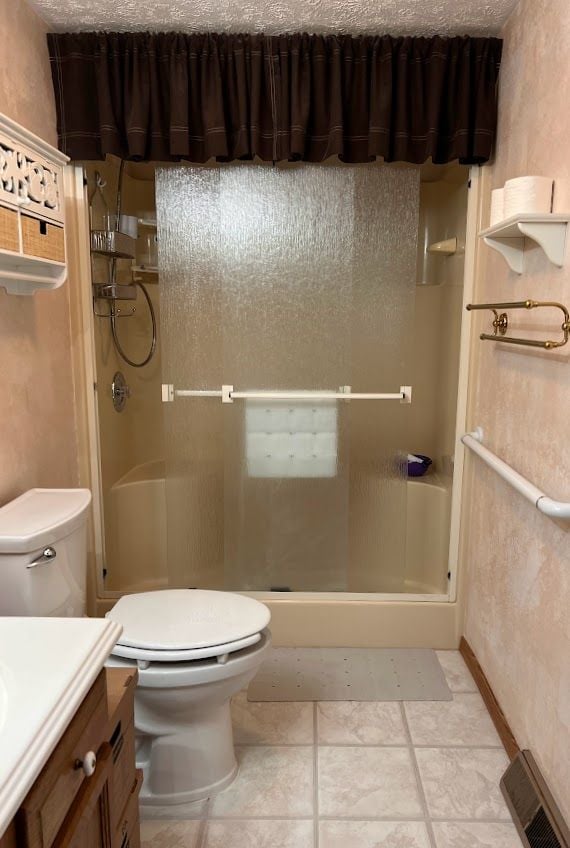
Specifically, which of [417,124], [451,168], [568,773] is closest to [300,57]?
[417,124]

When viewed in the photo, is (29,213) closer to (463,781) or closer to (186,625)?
(186,625)

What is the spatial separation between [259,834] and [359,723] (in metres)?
0.55

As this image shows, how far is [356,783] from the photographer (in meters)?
1.87

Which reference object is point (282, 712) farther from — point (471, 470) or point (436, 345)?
point (436, 345)

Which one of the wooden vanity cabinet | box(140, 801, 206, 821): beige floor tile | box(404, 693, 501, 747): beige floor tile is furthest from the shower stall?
the wooden vanity cabinet

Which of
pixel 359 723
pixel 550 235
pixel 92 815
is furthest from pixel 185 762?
pixel 550 235

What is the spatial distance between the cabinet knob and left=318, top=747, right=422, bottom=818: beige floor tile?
937 mm

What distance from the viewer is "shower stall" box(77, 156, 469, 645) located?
2373 mm

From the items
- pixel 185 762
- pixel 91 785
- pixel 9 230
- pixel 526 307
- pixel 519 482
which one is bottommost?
pixel 185 762

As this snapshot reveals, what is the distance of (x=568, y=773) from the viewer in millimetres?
1564

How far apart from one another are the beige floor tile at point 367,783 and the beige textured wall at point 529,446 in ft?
1.19

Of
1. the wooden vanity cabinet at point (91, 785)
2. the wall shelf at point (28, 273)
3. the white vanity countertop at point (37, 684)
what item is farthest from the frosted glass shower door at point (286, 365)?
A: the white vanity countertop at point (37, 684)

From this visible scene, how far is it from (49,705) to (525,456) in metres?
1.43

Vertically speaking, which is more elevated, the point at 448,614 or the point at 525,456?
the point at 525,456
